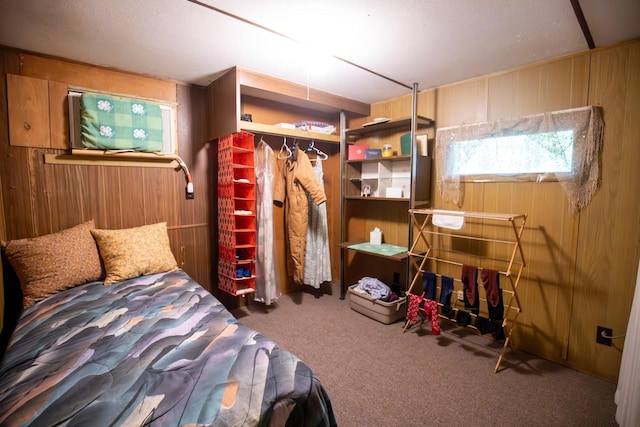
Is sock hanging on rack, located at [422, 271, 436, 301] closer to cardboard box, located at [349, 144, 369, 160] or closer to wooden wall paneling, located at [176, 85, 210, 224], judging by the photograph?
cardboard box, located at [349, 144, 369, 160]

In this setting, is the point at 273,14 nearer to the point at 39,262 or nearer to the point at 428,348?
the point at 39,262

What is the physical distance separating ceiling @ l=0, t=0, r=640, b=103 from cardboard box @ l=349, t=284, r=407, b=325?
208cm

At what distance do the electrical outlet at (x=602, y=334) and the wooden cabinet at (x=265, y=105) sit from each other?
2.75 m

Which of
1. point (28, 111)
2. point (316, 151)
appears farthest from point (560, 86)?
point (28, 111)

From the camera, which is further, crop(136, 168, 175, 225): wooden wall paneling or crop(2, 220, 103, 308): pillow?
crop(136, 168, 175, 225): wooden wall paneling

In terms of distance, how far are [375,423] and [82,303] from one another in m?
1.84

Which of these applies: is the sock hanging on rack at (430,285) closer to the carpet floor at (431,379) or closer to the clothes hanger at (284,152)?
the carpet floor at (431,379)

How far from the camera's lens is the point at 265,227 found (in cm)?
299

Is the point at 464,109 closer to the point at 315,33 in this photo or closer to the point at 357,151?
the point at 357,151

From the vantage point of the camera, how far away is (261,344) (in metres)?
1.35

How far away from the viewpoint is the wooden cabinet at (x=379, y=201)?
298cm

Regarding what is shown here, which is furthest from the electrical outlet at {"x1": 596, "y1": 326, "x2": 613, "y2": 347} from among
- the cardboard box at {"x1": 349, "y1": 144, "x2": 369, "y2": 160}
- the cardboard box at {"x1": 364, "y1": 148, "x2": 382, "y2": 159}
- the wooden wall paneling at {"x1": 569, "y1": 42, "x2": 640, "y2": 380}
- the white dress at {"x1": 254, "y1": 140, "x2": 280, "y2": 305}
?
the white dress at {"x1": 254, "y1": 140, "x2": 280, "y2": 305}

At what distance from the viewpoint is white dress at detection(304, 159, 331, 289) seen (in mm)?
3379

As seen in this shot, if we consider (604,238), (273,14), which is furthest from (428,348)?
(273,14)
